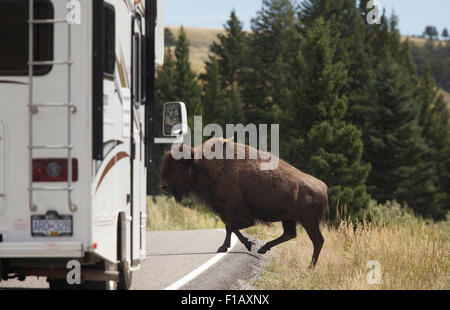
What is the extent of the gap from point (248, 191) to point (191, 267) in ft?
9.45

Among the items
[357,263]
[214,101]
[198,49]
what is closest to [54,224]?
[357,263]

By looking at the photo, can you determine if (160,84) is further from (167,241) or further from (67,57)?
(67,57)

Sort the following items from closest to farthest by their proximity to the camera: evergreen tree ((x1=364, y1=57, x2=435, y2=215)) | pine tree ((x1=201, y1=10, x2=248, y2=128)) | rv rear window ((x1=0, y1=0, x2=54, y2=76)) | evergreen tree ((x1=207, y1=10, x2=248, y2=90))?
rv rear window ((x1=0, y1=0, x2=54, y2=76))
evergreen tree ((x1=364, y1=57, x2=435, y2=215))
pine tree ((x1=201, y1=10, x2=248, y2=128))
evergreen tree ((x1=207, y1=10, x2=248, y2=90))

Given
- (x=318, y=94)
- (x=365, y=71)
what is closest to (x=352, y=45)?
(x=365, y=71)

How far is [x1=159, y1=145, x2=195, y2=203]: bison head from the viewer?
13.0 m

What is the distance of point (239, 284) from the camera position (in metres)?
8.84

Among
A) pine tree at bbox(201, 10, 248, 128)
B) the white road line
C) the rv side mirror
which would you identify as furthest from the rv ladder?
pine tree at bbox(201, 10, 248, 128)

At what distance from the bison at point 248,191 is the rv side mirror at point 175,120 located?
162 inches

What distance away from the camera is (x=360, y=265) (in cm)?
1002

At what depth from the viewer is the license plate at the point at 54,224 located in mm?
6062

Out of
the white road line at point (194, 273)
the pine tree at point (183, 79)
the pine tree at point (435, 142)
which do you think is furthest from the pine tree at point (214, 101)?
the white road line at point (194, 273)

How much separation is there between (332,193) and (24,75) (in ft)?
89.7

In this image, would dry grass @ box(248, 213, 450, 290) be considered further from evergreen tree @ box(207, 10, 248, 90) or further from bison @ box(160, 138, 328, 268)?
evergreen tree @ box(207, 10, 248, 90)

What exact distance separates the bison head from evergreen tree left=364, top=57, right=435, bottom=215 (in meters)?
33.3
